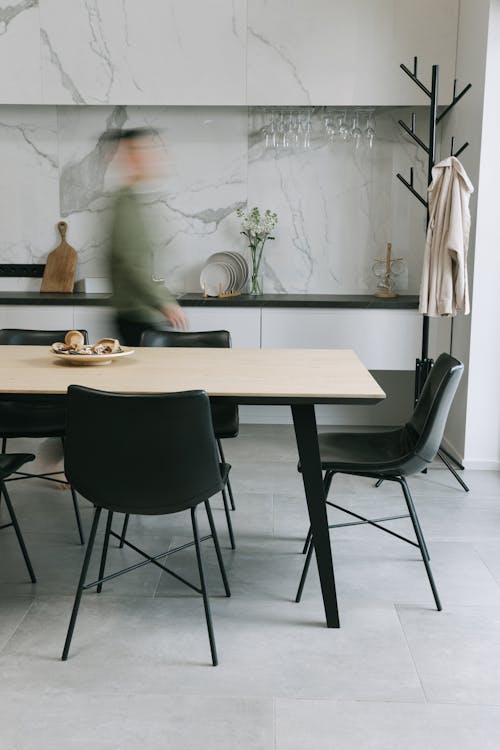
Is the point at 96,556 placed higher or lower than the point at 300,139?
lower

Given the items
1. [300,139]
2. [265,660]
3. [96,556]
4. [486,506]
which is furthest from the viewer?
[300,139]

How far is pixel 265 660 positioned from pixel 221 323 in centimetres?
292

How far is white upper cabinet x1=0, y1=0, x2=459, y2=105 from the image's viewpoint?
4.89 metres

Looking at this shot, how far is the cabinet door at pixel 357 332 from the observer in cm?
498

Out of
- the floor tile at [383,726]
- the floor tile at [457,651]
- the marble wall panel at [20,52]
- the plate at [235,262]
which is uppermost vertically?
the marble wall panel at [20,52]

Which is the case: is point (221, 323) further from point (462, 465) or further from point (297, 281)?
point (462, 465)

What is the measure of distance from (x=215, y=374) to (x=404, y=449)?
79 centimetres

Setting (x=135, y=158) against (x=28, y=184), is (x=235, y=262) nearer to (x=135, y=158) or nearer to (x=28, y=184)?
(x=28, y=184)

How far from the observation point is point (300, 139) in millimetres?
5367

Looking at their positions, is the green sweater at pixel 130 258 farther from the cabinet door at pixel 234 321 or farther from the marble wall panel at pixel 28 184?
the marble wall panel at pixel 28 184

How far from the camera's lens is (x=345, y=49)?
4.92 metres

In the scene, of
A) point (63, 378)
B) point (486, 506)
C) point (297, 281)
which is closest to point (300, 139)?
point (297, 281)

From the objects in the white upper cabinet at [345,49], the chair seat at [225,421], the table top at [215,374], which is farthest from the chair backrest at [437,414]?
the white upper cabinet at [345,49]

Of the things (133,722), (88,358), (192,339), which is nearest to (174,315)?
(192,339)
